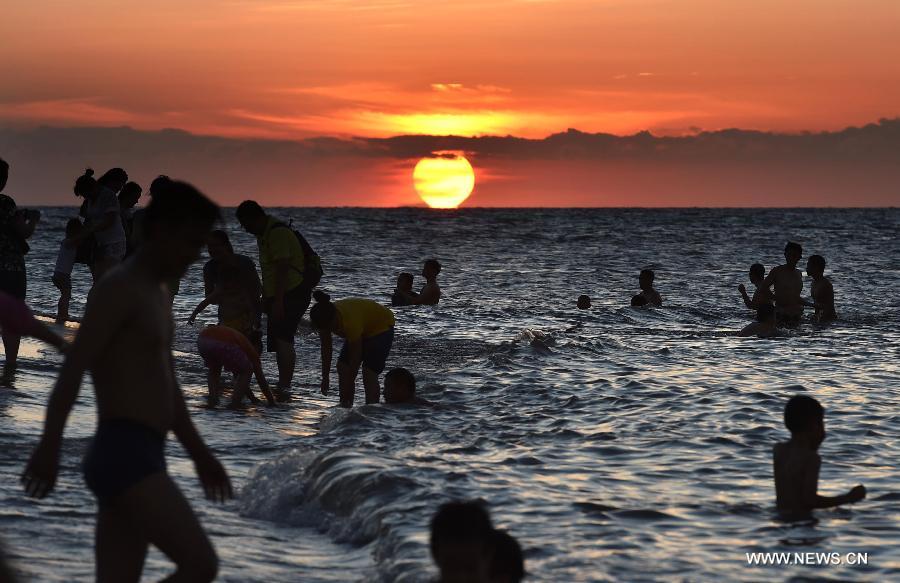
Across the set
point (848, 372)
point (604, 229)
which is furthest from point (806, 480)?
point (604, 229)

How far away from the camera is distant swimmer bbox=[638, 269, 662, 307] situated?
2578 cm

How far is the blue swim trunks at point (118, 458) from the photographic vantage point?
3.54 m

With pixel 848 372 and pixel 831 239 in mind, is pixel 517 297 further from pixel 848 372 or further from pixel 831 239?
pixel 831 239

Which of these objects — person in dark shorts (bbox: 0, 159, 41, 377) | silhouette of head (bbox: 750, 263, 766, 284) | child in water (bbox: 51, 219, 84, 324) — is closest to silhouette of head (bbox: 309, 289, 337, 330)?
person in dark shorts (bbox: 0, 159, 41, 377)

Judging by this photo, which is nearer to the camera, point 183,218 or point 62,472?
point 183,218

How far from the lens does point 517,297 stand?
3198 cm

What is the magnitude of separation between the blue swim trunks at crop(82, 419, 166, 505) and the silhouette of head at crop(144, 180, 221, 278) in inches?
20.5

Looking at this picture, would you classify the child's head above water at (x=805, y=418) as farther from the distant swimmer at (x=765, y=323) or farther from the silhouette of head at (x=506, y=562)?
the distant swimmer at (x=765, y=323)

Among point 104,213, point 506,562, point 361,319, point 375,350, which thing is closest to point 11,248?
point 104,213

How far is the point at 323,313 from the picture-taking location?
988 centimetres

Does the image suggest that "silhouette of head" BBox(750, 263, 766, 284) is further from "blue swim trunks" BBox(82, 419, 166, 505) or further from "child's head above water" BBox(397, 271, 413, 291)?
"blue swim trunks" BBox(82, 419, 166, 505)

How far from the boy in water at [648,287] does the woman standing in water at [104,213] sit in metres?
15.1

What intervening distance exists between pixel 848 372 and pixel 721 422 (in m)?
4.52

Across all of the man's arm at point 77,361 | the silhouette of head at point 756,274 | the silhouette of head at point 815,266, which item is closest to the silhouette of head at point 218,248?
the man's arm at point 77,361
